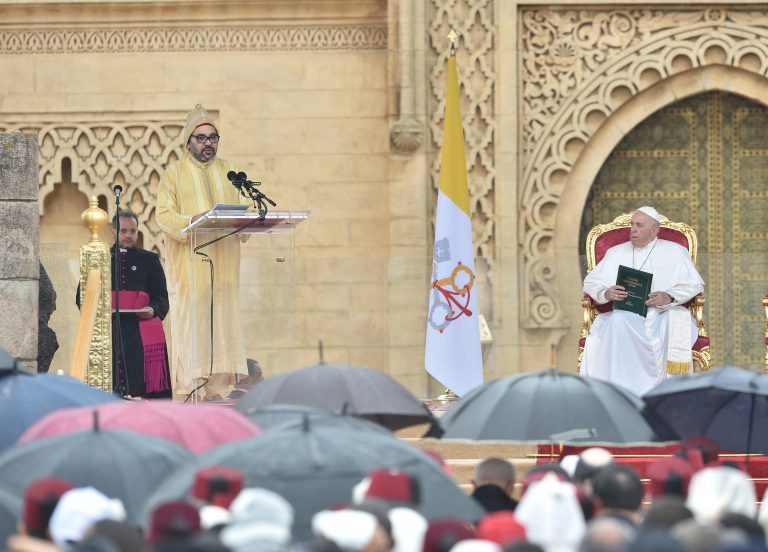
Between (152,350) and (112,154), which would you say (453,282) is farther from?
(112,154)

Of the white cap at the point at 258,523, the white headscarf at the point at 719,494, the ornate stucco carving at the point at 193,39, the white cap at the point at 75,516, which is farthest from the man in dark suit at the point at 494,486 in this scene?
the ornate stucco carving at the point at 193,39

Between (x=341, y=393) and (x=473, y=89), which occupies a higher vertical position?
(x=473, y=89)

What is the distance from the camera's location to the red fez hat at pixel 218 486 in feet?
23.7

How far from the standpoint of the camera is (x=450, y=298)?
1667 cm

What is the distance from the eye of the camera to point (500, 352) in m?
18.0

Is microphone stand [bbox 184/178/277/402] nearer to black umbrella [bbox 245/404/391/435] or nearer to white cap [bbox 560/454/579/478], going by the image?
white cap [bbox 560/454/579/478]

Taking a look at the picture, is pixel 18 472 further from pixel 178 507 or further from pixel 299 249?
pixel 299 249

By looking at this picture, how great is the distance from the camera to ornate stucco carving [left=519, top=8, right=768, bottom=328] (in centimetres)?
1878

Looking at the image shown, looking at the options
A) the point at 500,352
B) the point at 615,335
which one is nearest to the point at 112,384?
the point at 615,335

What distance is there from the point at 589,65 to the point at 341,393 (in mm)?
9372

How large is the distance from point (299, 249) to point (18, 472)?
445 inches

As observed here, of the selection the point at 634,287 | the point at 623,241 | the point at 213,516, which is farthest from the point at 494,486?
the point at 623,241

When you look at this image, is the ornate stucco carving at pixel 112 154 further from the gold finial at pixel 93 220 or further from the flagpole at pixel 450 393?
the gold finial at pixel 93 220

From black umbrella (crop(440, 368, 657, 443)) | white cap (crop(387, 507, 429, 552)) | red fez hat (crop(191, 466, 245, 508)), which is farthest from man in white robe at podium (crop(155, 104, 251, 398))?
white cap (crop(387, 507, 429, 552))
